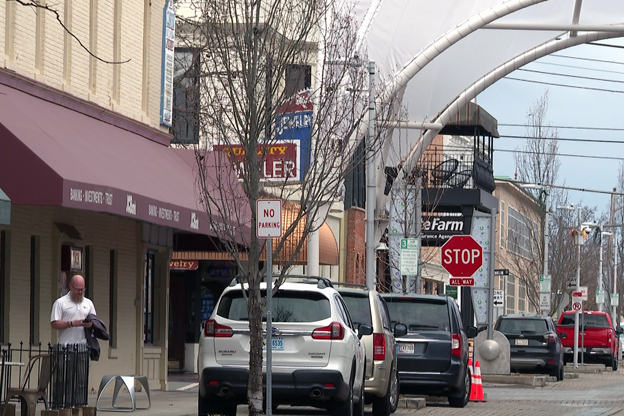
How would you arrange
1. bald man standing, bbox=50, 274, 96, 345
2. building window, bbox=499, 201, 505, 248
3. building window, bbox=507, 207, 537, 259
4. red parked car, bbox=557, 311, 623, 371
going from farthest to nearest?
building window, bbox=507, 207, 537, 259
building window, bbox=499, 201, 505, 248
red parked car, bbox=557, 311, 623, 371
bald man standing, bbox=50, 274, 96, 345

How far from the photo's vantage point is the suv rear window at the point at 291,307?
635 inches

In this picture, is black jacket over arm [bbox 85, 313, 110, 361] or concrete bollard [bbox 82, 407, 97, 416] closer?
concrete bollard [bbox 82, 407, 97, 416]

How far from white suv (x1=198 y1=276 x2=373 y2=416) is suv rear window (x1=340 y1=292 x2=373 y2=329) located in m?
2.25

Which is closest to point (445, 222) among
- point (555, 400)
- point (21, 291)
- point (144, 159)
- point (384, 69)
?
point (384, 69)

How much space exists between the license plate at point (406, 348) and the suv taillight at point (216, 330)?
5664 mm

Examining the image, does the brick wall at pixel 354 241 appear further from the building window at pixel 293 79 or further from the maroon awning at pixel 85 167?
the building window at pixel 293 79

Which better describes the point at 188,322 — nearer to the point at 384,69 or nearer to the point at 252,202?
the point at 384,69

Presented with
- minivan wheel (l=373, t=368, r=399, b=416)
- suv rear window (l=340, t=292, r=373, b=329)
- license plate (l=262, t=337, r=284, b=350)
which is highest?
suv rear window (l=340, t=292, r=373, b=329)

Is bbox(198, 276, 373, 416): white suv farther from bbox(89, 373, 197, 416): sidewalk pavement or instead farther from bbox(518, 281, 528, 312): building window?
bbox(518, 281, 528, 312): building window

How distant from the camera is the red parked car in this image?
45.1 meters

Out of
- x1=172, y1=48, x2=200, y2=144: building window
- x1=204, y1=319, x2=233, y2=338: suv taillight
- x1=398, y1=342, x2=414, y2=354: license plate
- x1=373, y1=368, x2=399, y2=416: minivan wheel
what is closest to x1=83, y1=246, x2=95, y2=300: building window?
x1=398, y1=342, x2=414, y2=354: license plate

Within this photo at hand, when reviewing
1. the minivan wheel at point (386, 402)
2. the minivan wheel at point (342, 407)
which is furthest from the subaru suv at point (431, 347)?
the minivan wheel at point (342, 407)

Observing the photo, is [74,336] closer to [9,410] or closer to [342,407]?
[9,410]

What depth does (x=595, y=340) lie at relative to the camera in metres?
45.7
